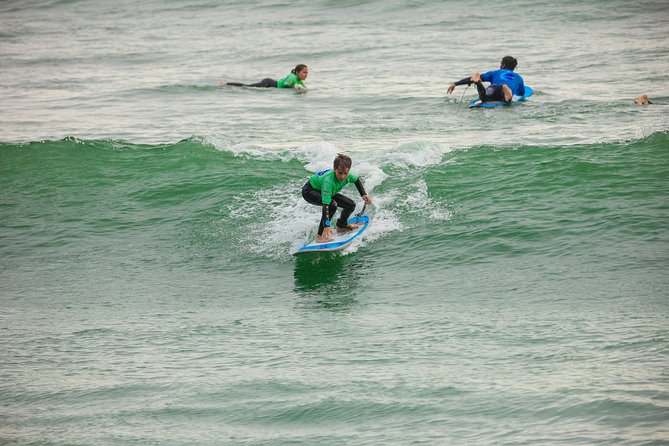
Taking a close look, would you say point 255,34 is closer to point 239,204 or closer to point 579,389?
point 239,204

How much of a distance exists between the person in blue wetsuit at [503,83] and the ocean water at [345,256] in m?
0.41

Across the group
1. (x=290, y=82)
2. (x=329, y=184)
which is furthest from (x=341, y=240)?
(x=290, y=82)

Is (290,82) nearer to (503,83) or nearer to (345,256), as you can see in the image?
(503,83)

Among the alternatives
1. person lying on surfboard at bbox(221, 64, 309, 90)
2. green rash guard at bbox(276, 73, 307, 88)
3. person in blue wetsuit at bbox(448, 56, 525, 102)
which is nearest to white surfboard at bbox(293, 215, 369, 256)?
person in blue wetsuit at bbox(448, 56, 525, 102)

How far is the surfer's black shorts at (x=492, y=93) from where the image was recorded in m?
17.7

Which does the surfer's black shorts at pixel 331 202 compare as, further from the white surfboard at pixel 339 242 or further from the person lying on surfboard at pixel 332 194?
the white surfboard at pixel 339 242

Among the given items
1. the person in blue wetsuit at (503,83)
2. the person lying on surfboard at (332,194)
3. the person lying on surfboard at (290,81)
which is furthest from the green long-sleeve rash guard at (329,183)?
the person lying on surfboard at (290,81)

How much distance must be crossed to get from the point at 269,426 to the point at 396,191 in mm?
7294

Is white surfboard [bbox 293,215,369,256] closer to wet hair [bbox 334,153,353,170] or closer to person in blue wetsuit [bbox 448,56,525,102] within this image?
wet hair [bbox 334,153,353,170]

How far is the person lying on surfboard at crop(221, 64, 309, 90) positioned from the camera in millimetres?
20922

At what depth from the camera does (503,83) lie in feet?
57.7

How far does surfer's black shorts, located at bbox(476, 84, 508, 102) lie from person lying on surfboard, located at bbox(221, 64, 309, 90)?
16.3 feet

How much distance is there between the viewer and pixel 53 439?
266 inches

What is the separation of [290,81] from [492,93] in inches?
219
